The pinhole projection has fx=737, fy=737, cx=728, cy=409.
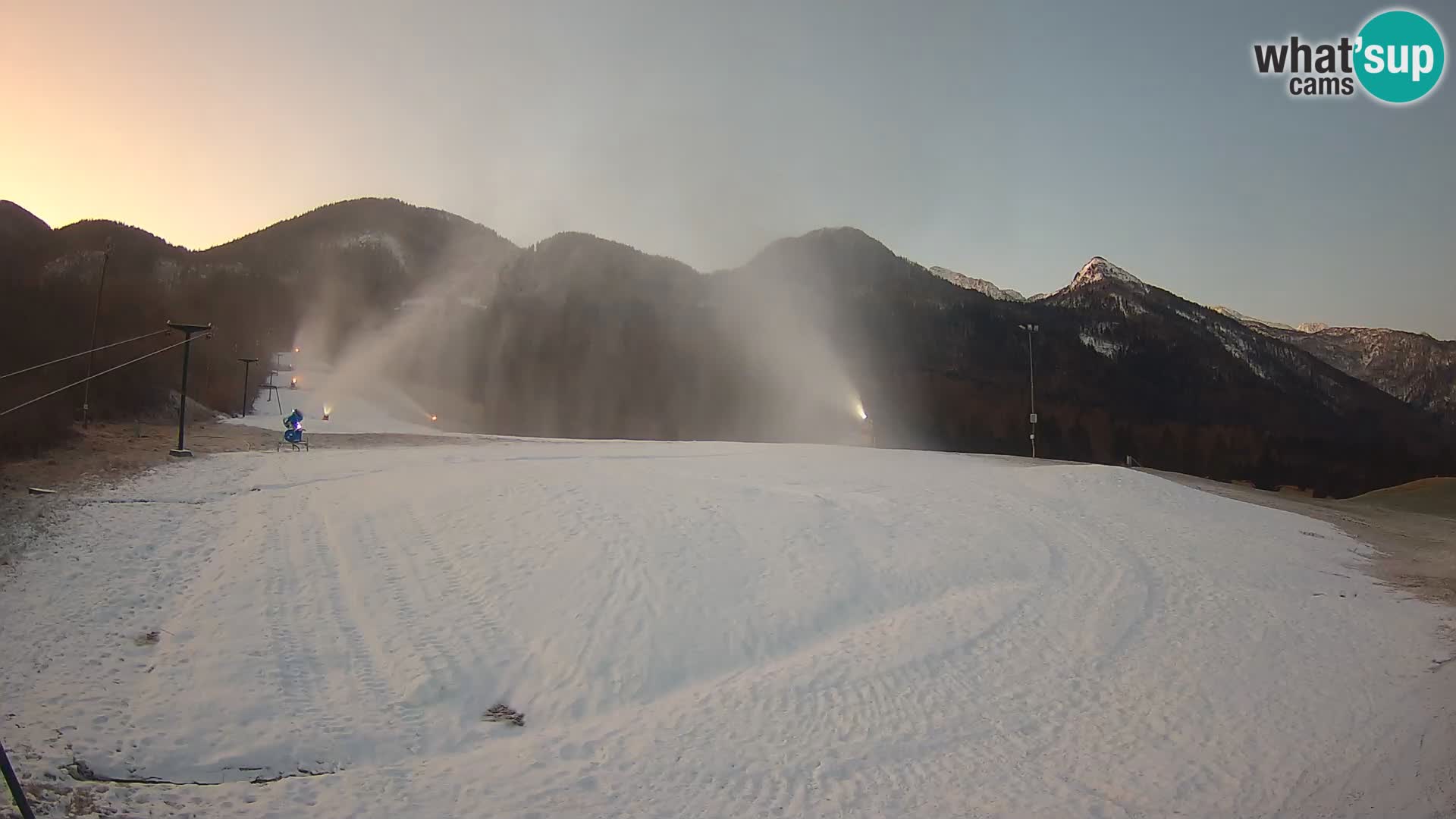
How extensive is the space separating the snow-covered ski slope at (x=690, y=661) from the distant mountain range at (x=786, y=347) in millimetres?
48087

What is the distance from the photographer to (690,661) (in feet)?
30.0

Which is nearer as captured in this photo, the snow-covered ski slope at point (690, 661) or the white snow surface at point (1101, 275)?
the snow-covered ski slope at point (690, 661)

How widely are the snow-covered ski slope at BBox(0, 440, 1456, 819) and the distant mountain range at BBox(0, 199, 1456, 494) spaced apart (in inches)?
1893

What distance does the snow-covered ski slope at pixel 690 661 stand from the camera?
20.7ft

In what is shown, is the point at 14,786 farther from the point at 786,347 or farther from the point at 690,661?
the point at 786,347

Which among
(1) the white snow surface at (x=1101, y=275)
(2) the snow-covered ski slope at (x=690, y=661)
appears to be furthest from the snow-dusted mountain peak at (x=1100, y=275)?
(2) the snow-covered ski slope at (x=690, y=661)

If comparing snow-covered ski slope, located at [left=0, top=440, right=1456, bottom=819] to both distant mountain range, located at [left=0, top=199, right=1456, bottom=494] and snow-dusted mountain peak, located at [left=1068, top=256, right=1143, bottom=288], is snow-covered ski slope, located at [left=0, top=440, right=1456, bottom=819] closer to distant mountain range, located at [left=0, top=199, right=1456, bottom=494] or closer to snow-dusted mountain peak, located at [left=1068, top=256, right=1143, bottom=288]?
distant mountain range, located at [left=0, top=199, right=1456, bottom=494]

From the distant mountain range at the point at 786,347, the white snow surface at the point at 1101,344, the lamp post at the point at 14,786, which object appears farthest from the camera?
the white snow surface at the point at 1101,344

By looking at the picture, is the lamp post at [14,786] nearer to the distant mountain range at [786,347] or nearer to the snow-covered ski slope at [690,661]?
the snow-covered ski slope at [690,661]

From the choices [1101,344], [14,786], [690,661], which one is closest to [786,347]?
[1101,344]

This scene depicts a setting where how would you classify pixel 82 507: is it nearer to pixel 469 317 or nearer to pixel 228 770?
pixel 228 770

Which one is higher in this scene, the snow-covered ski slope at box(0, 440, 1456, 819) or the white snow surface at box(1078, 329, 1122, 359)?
the white snow surface at box(1078, 329, 1122, 359)

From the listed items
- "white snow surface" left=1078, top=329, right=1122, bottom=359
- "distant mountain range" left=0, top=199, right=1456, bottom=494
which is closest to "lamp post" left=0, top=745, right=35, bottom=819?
"distant mountain range" left=0, top=199, right=1456, bottom=494

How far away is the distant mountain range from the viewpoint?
228 ft
